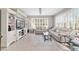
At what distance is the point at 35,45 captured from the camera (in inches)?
143

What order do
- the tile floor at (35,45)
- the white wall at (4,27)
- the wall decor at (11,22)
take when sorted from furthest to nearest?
the wall decor at (11,22)
the white wall at (4,27)
the tile floor at (35,45)

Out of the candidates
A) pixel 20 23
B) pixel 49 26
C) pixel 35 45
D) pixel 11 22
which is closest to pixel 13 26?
pixel 11 22

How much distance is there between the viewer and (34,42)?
3736mm

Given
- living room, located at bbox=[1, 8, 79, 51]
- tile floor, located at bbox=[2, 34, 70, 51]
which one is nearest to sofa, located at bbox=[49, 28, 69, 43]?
living room, located at bbox=[1, 8, 79, 51]

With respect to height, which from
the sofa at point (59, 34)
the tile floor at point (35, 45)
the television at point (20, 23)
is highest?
the television at point (20, 23)

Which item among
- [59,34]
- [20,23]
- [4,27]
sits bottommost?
[59,34]

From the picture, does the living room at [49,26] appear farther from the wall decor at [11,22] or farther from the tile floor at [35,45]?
the wall decor at [11,22]

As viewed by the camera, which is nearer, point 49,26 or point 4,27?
point 49,26

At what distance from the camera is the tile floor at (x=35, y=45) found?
11.4 feet

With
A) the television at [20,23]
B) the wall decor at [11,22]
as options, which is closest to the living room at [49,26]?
the television at [20,23]

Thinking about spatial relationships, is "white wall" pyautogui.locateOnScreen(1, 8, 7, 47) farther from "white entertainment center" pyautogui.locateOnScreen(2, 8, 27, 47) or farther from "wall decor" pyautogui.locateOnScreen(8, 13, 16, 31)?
"wall decor" pyautogui.locateOnScreen(8, 13, 16, 31)

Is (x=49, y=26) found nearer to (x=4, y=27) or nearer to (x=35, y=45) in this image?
(x=35, y=45)

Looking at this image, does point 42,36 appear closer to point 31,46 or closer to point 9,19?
point 31,46
